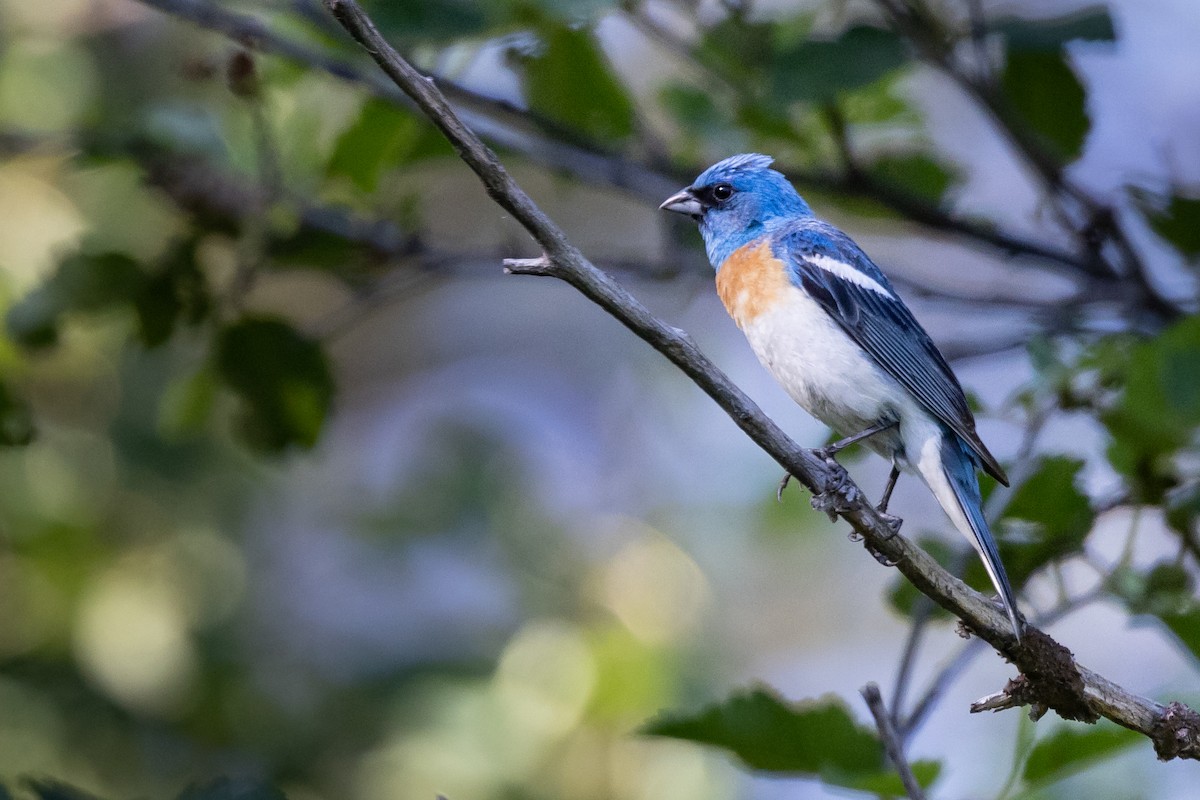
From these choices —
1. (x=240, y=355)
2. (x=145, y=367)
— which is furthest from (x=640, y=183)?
(x=145, y=367)

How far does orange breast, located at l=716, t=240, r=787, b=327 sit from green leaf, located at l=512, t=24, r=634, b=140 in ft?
1.51

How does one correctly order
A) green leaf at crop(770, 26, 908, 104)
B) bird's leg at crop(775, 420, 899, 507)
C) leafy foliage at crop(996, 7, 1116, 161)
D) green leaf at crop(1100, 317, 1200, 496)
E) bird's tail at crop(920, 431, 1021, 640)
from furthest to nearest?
leafy foliage at crop(996, 7, 1116, 161)
green leaf at crop(770, 26, 908, 104)
bird's leg at crop(775, 420, 899, 507)
green leaf at crop(1100, 317, 1200, 496)
bird's tail at crop(920, 431, 1021, 640)

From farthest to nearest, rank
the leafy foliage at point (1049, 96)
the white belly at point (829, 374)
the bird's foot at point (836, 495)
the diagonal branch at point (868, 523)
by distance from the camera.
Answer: the leafy foliage at point (1049, 96) < the white belly at point (829, 374) < the bird's foot at point (836, 495) < the diagonal branch at point (868, 523)

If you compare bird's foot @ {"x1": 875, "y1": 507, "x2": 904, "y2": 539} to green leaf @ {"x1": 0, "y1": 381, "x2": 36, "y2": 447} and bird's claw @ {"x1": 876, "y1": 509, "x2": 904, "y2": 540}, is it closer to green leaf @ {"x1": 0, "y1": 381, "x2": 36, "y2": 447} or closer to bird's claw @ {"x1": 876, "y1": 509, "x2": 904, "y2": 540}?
bird's claw @ {"x1": 876, "y1": 509, "x2": 904, "y2": 540}

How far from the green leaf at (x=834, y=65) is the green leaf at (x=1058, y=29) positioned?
25cm

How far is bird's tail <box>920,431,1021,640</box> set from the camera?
2.19 m

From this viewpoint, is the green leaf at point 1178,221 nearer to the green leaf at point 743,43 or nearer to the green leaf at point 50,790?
the green leaf at point 743,43

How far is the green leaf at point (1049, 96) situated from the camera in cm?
310

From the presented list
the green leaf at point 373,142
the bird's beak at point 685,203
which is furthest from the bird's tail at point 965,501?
the green leaf at point 373,142

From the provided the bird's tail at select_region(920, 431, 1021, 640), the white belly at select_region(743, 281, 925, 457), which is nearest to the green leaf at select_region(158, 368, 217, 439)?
the white belly at select_region(743, 281, 925, 457)

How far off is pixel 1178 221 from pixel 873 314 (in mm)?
751

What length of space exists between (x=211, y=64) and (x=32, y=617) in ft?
7.23

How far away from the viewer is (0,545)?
449 cm

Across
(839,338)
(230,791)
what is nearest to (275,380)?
(839,338)
